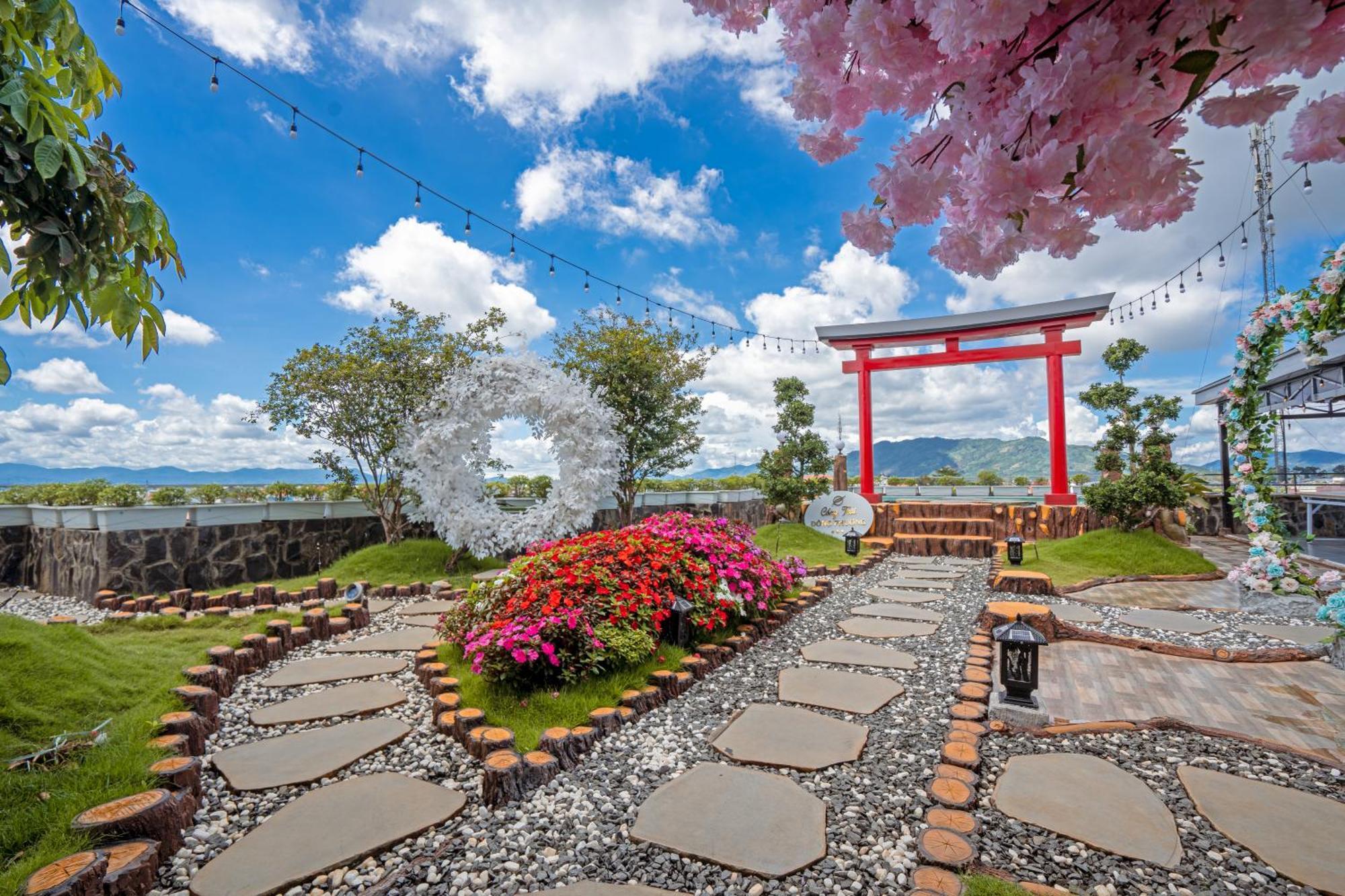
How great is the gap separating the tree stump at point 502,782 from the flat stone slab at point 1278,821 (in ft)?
9.00

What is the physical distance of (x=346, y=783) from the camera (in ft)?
8.73

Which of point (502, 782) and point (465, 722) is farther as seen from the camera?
point (465, 722)

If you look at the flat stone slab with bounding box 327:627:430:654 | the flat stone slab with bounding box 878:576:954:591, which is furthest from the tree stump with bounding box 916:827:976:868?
the flat stone slab with bounding box 878:576:954:591

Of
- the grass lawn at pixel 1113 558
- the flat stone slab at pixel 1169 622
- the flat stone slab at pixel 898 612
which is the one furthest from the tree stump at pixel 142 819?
the grass lawn at pixel 1113 558

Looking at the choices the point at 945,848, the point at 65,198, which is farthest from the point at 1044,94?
the point at 65,198


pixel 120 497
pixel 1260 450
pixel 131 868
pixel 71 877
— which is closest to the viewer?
pixel 71 877

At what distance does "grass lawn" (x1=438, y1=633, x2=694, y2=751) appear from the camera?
3.20m

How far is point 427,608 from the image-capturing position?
6.16 metres

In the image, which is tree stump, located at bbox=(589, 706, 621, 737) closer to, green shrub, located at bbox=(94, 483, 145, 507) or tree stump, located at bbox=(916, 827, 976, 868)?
tree stump, located at bbox=(916, 827, 976, 868)

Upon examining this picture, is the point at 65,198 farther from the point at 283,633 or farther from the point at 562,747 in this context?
the point at 283,633

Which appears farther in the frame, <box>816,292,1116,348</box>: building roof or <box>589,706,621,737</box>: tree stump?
<box>816,292,1116,348</box>: building roof

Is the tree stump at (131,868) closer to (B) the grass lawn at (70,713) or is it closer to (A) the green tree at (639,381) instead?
(B) the grass lawn at (70,713)

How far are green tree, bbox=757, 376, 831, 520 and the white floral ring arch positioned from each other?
4.57 m

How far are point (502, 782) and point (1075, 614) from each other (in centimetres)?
589
